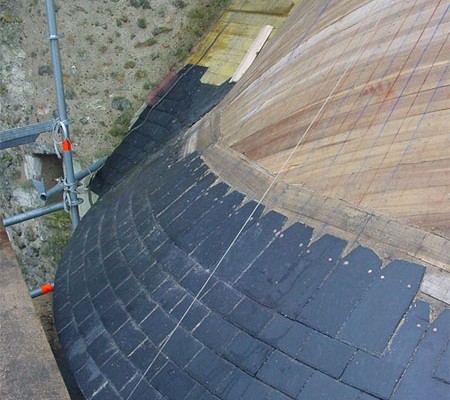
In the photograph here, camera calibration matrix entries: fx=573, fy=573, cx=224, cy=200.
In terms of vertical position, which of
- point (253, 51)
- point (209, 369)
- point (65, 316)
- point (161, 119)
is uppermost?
point (209, 369)

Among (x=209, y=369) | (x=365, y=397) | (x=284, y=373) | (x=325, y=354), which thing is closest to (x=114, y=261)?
(x=209, y=369)

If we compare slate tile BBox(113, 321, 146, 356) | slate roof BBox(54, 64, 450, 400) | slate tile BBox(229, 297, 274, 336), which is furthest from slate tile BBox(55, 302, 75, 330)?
slate tile BBox(229, 297, 274, 336)

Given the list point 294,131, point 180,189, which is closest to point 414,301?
point 294,131

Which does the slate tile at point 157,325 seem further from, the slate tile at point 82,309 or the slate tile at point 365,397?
the slate tile at point 365,397

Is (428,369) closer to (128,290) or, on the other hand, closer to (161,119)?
(128,290)

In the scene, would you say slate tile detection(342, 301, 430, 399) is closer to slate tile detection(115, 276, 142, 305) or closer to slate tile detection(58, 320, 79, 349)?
slate tile detection(115, 276, 142, 305)

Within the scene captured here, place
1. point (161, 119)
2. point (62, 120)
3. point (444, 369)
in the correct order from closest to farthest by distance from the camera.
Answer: point (444, 369) < point (62, 120) < point (161, 119)

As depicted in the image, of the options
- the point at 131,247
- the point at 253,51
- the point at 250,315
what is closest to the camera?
the point at 250,315
